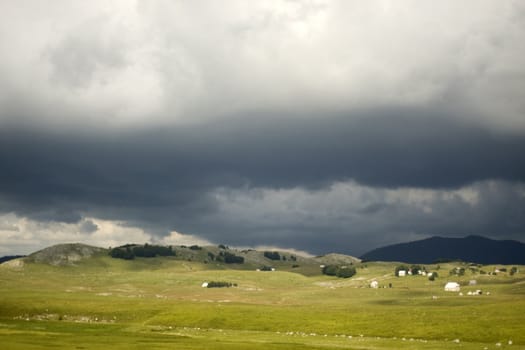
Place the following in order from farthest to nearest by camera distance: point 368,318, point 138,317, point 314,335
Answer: point 138,317 < point 368,318 < point 314,335

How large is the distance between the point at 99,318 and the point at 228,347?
74.4m

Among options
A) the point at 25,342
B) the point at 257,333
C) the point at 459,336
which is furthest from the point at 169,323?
the point at 459,336

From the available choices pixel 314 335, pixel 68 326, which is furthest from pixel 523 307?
pixel 68 326

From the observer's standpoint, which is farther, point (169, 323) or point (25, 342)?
point (169, 323)

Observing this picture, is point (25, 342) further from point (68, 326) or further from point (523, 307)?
point (523, 307)

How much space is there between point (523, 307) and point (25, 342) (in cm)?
10286

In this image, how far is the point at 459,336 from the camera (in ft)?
324

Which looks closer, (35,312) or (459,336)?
(459,336)

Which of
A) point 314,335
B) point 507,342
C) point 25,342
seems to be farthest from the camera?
point 314,335

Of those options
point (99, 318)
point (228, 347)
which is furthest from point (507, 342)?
point (99, 318)

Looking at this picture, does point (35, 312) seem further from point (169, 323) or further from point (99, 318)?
point (169, 323)

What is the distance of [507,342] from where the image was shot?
91.2 metres

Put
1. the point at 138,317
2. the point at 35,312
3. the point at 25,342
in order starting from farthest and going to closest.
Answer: the point at 35,312 < the point at 138,317 < the point at 25,342

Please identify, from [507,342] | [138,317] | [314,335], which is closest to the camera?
[507,342]
